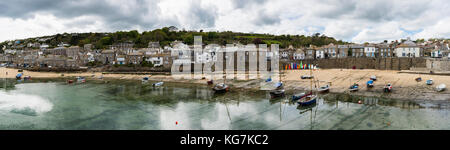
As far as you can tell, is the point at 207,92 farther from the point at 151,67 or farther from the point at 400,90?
the point at 151,67

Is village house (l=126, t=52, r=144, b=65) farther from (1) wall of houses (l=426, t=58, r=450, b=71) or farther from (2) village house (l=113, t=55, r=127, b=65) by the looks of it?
(1) wall of houses (l=426, t=58, r=450, b=71)

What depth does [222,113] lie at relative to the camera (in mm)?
21625

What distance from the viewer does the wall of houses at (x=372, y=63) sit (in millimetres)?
43156

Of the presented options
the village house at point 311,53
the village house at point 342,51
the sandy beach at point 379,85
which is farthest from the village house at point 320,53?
the sandy beach at point 379,85

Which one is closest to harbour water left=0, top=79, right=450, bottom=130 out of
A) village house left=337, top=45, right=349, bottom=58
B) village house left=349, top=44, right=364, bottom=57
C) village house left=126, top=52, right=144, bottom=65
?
village house left=337, top=45, right=349, bottom=58

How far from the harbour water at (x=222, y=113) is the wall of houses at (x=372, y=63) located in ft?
79.1

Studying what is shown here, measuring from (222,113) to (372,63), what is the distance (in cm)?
3957

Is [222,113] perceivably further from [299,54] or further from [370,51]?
[370,51]

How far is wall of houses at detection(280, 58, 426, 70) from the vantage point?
142 feet

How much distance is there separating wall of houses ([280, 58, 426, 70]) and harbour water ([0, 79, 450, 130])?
79.1ft

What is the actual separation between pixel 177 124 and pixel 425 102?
2500 cm

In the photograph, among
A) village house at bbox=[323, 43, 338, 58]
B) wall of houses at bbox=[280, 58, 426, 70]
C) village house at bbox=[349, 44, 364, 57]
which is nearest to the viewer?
wall of houses at bbox=[280, 58, 426, 70]

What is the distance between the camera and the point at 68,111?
78.3 ft
